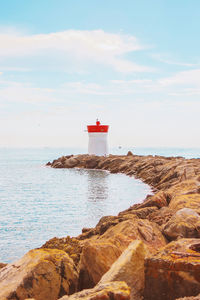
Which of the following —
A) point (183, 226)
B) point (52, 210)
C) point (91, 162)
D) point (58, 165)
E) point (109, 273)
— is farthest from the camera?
point (58, 165)

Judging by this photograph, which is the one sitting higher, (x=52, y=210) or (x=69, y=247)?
(x=69, y=247)

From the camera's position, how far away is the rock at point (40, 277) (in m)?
4.52

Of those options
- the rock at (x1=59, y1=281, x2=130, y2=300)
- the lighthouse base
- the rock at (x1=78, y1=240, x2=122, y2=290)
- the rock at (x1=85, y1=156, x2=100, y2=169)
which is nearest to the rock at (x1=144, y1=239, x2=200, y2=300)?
the rock at (x1=59, y1=281, x2=130, y2=300)

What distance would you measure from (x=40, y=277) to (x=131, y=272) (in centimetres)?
127

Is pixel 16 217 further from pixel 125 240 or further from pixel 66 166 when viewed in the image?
pixel 66 166

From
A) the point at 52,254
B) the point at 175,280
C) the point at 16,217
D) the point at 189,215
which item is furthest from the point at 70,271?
the point at 16,217

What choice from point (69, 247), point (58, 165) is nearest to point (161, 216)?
point (69, 247)

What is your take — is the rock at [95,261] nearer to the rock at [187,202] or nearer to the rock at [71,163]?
the rock at [187,202]

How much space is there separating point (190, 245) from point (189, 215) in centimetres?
251

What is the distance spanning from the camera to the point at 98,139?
2144 inches

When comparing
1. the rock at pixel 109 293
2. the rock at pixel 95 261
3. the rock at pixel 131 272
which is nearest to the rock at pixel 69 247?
the rock at pixel 95 261

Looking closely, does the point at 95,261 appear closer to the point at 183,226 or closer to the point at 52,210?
the point at 183,226

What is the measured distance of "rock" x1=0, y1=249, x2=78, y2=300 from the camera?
4520mm

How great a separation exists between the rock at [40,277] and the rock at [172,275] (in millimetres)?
1233
